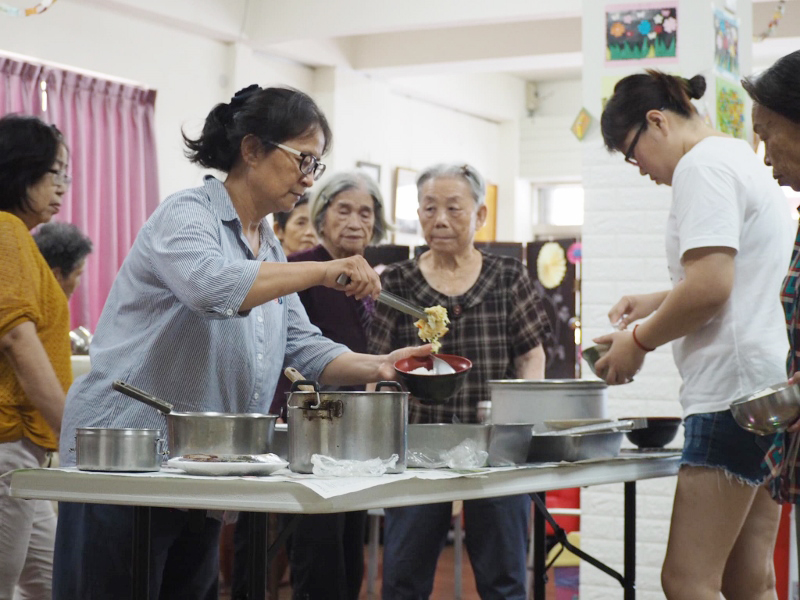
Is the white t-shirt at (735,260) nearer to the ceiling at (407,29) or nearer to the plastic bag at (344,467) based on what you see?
the plastic bag at (344,467)

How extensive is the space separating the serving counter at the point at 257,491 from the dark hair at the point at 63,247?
6.72 feet

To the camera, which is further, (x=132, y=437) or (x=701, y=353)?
(x=701, y=353)

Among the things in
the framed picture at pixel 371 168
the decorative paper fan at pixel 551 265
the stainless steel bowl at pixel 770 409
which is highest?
the framed picture at pixel 371 168

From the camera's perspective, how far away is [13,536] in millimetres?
2381

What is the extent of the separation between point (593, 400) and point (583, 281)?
176 cm

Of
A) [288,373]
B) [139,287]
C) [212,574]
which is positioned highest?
[139,287]

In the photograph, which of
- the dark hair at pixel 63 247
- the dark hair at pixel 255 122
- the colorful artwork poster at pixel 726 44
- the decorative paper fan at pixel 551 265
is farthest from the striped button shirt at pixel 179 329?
the decorative paper fan at pixel 551 265

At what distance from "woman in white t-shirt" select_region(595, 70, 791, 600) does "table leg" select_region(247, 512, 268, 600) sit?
2.87 ft

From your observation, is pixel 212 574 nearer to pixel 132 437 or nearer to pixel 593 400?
pixel 132 437

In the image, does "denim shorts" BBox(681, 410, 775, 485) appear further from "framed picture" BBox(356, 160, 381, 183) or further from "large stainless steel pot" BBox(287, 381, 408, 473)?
"framed picture" BBox(356, 160, 381, 183)

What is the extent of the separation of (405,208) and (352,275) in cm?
712

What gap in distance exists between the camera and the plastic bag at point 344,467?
5.73 feet

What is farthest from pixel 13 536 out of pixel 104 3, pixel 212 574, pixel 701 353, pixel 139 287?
pixel 104 3

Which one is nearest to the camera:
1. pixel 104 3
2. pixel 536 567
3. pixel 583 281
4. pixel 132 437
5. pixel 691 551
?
pixel 132 437
